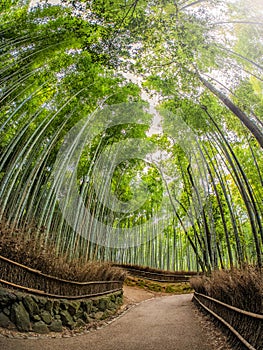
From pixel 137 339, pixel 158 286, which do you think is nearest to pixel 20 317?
pixel 137 339

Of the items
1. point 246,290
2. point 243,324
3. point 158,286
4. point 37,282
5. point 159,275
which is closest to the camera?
point 246,290

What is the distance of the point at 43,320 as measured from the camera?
328cm

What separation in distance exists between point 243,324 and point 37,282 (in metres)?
2.48

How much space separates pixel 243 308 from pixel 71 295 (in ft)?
8.67

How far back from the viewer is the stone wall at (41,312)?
9.40ft

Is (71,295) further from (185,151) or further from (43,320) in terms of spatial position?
(185,151)

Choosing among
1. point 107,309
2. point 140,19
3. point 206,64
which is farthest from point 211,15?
point 107,309

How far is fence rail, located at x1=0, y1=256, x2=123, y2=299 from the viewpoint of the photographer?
3035mm

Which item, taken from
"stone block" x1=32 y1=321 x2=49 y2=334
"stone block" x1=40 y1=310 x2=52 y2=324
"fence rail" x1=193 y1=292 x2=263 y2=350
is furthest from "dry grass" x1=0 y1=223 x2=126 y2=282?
"fence rail" x1=193 y1=292 x2=263 y2=350

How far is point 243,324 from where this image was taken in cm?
246

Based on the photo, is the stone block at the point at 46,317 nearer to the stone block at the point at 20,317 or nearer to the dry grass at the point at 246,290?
the stone block at the point at 20,317

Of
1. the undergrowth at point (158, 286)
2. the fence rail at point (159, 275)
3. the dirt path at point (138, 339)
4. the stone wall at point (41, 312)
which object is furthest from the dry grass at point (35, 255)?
the fence rail at point (159, 275)

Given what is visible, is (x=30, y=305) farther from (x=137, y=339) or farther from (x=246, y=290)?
(x=246, y=290)

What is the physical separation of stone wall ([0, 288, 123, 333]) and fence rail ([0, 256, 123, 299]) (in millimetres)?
83
